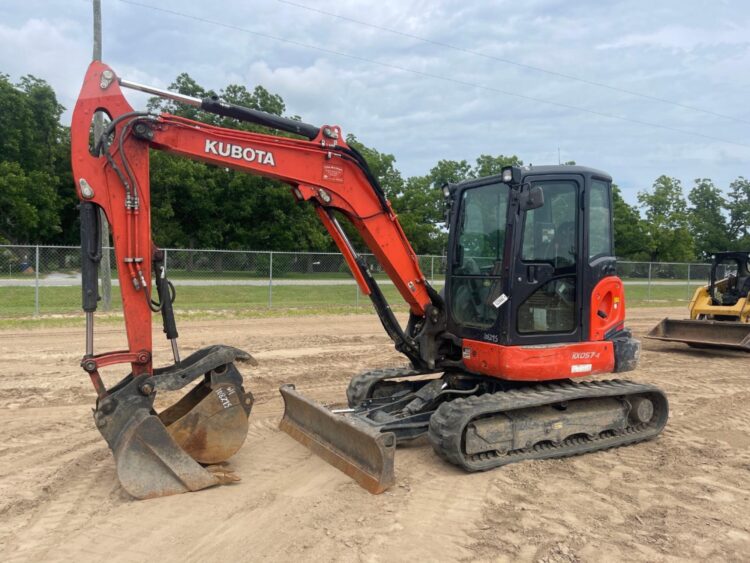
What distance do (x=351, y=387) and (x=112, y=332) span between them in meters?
7.66

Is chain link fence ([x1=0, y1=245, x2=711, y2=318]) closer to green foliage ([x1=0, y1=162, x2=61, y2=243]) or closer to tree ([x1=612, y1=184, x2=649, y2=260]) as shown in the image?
green foliage ([x1=0, y1=162, x2=61, y2=243])

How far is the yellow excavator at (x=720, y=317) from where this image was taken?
Answer: 1094 centimetres

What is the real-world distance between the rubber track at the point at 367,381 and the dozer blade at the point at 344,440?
67cm

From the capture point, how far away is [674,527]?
3.96m

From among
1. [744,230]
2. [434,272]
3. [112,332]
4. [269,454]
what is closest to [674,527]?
[269,454]

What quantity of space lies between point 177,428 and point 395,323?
211 centimetres

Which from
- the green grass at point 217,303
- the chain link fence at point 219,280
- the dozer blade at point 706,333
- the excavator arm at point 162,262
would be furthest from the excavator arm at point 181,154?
the chain link fence at point 219,280

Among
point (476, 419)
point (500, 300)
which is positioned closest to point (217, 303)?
point (500, 300)

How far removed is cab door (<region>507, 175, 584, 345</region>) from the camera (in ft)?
16.9

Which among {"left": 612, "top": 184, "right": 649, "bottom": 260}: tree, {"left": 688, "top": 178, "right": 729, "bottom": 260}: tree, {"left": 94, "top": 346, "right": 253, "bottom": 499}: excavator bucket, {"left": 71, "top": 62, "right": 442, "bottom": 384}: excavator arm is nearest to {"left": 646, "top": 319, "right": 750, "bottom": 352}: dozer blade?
{"left": 71, "top": 62, "right": 442, "bottom": 384}: excavator arm

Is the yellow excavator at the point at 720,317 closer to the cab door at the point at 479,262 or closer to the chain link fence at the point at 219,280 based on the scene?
the chain link fence at the point at 219,280

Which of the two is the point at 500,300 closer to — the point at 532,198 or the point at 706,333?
the point at 532,198

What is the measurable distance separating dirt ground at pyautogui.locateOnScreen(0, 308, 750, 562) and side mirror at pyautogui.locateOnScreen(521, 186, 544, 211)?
212 centimetres

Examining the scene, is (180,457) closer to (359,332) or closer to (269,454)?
(269,454)
